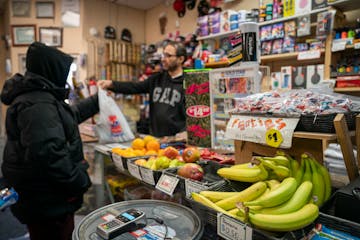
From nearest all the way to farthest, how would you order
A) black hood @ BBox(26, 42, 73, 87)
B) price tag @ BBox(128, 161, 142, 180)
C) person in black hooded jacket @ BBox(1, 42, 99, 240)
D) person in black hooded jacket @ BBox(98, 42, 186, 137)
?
price tag @ BBox(128, 161, 142, 180) < person in black hooded jacket @ BBox(1, 42, 99, 240) < black hood @ BBox(26, 42, 73, 87) < person in black hooded jacket @ BBox(98, 42, 186, 137)

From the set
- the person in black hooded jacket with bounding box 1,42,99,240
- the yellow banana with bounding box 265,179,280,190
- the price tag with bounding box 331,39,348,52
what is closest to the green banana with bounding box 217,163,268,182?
the yellow banana with bounding box 265,179,280,190

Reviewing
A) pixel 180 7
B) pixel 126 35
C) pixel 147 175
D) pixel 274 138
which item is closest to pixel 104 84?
pixel 147 175

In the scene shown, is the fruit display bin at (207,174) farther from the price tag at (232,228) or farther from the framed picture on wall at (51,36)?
the framed picture on wall at (51,36)

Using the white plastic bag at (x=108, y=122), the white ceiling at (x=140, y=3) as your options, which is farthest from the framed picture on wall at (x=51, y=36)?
the white plastic bag at (x=108, y=122)

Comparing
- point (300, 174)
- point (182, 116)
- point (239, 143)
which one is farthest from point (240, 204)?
point (182, 116)

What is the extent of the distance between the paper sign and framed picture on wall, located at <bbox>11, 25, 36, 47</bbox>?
4702 mm

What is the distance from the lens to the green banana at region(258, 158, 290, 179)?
83cm

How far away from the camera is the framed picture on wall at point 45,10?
4.66 m

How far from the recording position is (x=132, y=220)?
884 mm

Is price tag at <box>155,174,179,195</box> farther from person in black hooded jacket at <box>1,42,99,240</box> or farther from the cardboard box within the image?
person in black hooded jacket at <box>1,42,99,240</box>

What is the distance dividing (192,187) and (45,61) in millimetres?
1139

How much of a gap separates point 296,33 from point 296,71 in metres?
0.41

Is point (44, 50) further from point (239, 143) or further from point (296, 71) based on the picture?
point (296, 71)

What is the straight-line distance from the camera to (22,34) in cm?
466
